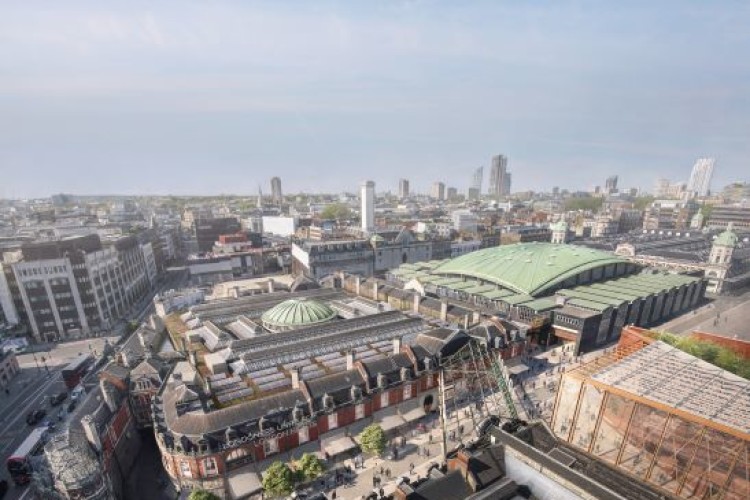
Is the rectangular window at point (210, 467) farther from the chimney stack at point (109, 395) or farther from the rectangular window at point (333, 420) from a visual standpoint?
the chimney stack at point (109, 395)

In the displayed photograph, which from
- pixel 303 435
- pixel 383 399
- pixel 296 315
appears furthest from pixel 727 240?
pixel 303 435

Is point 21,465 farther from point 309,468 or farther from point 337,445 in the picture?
point 337,445

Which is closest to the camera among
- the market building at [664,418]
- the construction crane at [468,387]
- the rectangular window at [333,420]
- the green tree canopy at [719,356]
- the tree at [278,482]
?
the market building at [664,418]

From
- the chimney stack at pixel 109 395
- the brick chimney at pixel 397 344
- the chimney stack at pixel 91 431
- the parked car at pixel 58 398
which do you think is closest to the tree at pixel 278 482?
the chimney stack at pixel 91 431

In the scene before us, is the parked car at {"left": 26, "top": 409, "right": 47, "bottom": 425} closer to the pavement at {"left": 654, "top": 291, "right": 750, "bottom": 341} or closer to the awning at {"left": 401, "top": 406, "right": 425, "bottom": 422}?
the awning at {"left": 401, "top": 406, "right": 425, "bottom": 422}

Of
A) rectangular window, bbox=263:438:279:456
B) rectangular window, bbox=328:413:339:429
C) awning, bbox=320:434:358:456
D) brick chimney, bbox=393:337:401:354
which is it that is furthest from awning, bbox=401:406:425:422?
rectangular window, bbox=263:438:279:456
